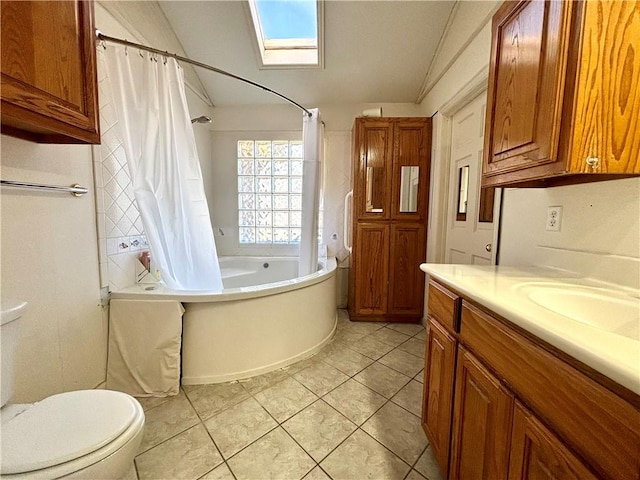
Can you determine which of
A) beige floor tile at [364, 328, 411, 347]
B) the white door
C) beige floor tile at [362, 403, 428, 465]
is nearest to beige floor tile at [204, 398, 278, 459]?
beige floor tile at [362, 403, 428, 465]

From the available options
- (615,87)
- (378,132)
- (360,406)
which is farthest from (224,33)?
(360,406)

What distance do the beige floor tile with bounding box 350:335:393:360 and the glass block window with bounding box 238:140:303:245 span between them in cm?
149

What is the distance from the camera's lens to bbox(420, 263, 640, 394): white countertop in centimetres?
44

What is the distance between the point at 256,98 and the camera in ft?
10.0

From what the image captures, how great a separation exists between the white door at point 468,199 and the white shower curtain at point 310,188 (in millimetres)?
1252

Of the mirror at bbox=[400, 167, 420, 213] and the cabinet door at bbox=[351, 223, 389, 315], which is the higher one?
the mirror at bbox=[400, 167, 420, 213]

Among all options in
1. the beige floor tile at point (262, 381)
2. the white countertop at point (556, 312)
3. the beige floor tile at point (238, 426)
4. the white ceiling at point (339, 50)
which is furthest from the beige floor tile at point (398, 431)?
the white ceiling at point (339, 50)

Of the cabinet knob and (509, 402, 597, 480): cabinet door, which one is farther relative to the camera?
the cabinet knob

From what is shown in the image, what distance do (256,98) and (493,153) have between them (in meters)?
2.68

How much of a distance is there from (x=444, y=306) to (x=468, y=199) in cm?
136

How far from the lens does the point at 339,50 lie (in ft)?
8.29

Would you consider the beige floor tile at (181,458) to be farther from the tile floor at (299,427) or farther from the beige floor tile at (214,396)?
the beige floor tile at (214,396)

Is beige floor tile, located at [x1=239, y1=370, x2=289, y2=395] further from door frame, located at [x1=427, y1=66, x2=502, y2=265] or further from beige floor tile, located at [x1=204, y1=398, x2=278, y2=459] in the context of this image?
door frame, located at [x1=427, y1=66, x2=502, y2=265]

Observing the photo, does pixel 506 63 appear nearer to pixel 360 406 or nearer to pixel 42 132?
pixel 360 406
